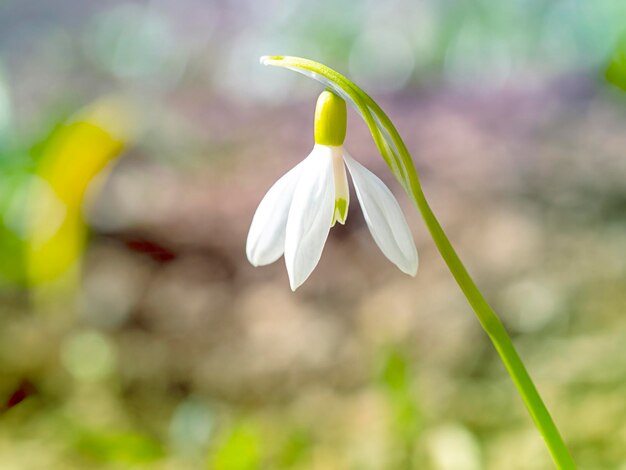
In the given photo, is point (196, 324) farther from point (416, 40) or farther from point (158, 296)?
point (416, 40)

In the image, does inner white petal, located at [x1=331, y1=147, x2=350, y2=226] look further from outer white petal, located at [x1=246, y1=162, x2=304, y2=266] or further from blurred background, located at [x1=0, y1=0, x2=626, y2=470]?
blurred background, located at [x1=0, y1=0, x2=626, y2=470]

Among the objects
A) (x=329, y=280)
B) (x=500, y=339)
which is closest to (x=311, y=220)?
(x=500, y=339)

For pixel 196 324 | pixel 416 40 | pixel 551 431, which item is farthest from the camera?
pixel 416 40

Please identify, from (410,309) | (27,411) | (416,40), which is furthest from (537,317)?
(416,40)

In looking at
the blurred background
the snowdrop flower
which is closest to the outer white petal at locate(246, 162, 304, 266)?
the snowdrop flower

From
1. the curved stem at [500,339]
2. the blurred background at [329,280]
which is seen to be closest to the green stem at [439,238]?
the curved stem at [500,339]

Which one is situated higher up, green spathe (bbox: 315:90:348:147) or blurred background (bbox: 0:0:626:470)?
green spathe (bbox: 315:90:348:147)

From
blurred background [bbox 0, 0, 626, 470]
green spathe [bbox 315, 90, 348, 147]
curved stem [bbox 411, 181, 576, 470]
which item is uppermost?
green spathe [bbox 315, 90, 348, 147]
